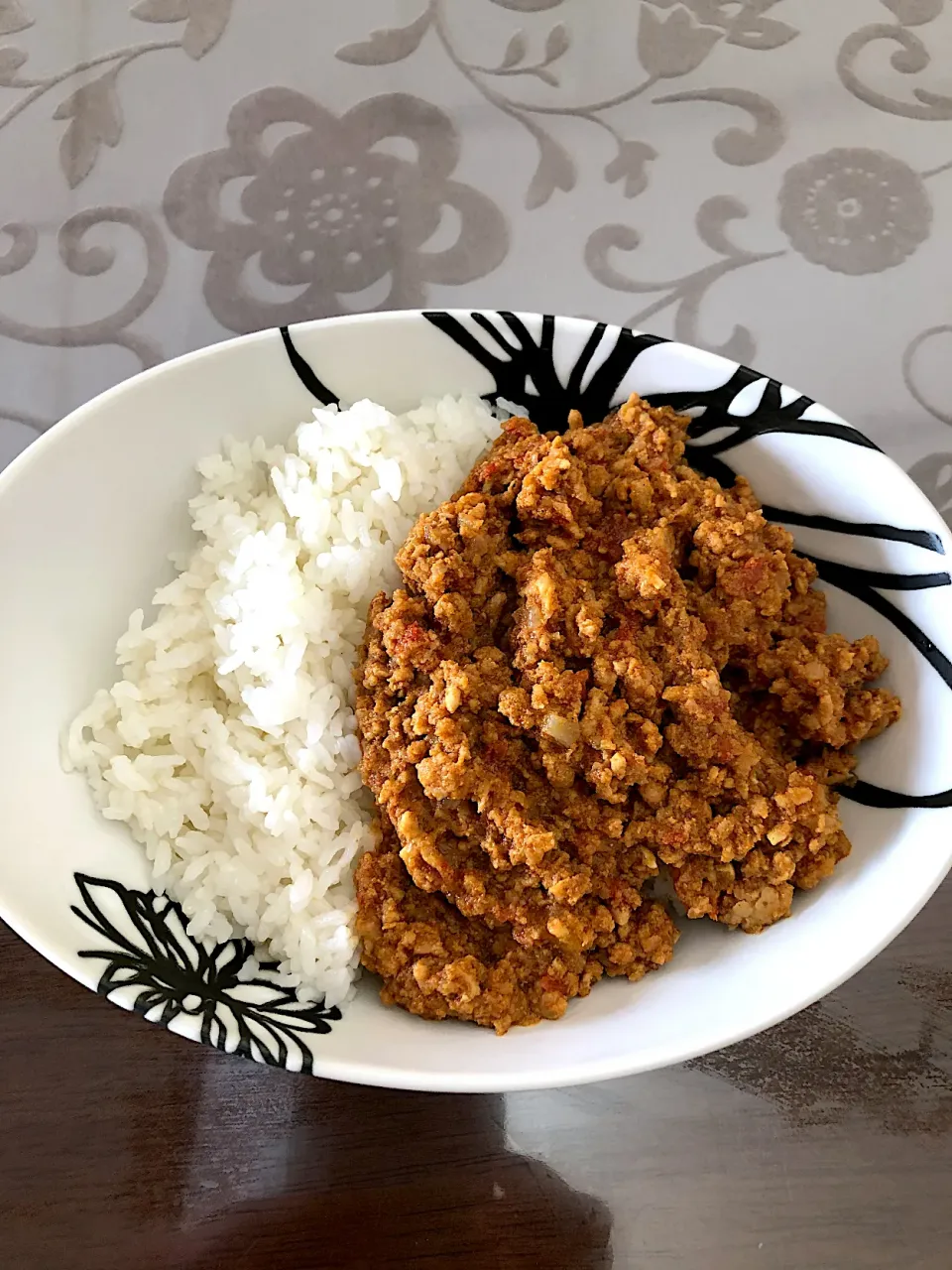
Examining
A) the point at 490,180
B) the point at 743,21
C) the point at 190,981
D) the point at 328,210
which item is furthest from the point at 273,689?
the point at 743,21

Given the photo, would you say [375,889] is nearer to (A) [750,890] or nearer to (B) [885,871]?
(A) [750,890]

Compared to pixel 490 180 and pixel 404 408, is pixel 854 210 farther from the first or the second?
pixel 404 408

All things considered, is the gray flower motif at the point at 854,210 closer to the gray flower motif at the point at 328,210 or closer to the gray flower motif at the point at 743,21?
the gray flower motif at the point at 743,21

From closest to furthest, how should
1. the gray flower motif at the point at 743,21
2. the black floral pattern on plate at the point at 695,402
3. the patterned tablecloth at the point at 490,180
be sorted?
the black floral pattern on plate at the point at 695,402, the patterned tablecloth at the point at 490,180, the gray flower motif at the point at 743,21

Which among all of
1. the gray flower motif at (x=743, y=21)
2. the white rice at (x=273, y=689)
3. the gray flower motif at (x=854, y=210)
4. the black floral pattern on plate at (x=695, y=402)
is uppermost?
the gray flower motif at (x=743, y=21)

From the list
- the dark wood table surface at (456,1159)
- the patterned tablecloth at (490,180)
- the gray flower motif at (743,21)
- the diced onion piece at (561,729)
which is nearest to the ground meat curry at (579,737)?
the diced onion piece at (561,729)

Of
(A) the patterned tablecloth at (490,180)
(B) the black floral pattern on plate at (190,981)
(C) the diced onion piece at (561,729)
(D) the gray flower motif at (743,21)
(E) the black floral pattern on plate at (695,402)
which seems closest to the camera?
(B) the black floral pattern on plate at (190,981)

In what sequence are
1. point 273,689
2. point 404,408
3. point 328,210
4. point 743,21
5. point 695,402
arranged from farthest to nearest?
point 743,21 → point 328,210 → point 404,408 → point 695,402 → point 273,689

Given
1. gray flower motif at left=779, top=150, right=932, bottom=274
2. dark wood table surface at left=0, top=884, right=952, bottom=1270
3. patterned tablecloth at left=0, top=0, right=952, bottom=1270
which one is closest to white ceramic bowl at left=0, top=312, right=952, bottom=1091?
dark wood table surface at left=0, top=884, right=952, bottom=1270
